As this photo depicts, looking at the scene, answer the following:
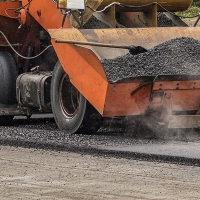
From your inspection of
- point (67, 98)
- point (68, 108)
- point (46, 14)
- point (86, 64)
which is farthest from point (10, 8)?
point (86, 64)

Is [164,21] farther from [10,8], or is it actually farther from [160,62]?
[10,8]

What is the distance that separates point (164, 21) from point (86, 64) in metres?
2.05

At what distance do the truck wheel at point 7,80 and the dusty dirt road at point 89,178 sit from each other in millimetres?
3096

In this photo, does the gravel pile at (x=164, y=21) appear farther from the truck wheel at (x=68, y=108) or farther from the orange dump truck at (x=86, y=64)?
the truck wheel at (x=68, y=108)

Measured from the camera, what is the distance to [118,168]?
7359 millimetres

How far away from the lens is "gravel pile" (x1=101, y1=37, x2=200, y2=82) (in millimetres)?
9094

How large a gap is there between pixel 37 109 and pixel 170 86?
7.95 feet

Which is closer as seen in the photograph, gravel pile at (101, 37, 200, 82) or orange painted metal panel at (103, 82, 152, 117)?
orange painted metal panel at (103, 82, 152, 117)

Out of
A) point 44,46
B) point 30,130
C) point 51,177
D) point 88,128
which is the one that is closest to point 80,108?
point 88,128

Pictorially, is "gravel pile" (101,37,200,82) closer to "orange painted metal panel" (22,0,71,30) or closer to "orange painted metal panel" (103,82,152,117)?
"orange painted metal panel" (103,82,152,117)

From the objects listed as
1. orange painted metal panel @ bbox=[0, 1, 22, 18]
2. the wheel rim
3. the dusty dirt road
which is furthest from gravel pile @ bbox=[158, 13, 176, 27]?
the dusty dirt road

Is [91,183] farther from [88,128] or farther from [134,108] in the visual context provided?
[88,128]

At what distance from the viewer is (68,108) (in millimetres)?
10227

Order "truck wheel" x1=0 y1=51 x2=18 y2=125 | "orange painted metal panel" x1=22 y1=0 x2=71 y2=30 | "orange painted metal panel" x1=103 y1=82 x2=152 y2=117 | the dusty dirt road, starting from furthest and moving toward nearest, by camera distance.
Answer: "truck wheel" x1=0 y1=51 x2=18 y2=125 < "orange painted metal panel" x1=22 y1=0 x2=71 y2=30 < "orange painted metal panel" x1=103 y1=82 x2=152 y2=117 < the dusty dirt road
